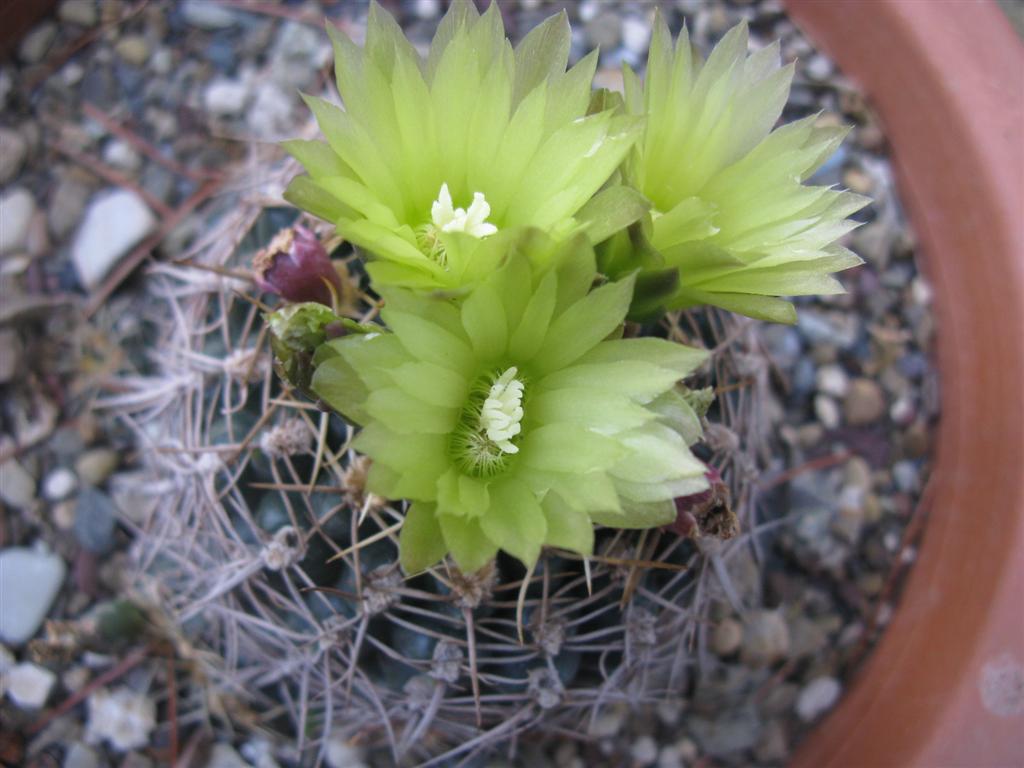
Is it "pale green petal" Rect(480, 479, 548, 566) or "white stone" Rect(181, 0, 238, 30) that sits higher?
"pale green petal" Rect(480, 479, 548, 566)

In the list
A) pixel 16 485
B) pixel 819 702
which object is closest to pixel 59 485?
pixel 16 485

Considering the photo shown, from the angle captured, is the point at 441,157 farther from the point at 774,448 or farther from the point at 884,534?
the point at 884,534

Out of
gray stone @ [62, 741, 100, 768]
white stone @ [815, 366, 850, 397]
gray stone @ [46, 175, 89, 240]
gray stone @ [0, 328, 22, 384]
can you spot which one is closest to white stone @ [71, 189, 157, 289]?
gray stone @ [46, 175, 89, 240]

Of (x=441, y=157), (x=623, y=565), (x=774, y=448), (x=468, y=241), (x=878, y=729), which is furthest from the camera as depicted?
(x=774, y=448)

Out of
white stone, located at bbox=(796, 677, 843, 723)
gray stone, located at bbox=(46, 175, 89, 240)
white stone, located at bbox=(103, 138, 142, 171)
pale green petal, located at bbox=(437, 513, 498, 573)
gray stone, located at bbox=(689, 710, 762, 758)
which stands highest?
pale green petal, located at bbox=(437, 513, 498, 573)

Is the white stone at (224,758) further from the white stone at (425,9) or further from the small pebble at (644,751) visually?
the white stone at (425,9)

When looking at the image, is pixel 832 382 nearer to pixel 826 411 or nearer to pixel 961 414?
pixel 826 411

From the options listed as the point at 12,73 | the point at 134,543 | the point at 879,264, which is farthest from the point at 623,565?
the point at 12,73

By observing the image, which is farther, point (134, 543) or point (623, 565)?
Result: point (134, 543)

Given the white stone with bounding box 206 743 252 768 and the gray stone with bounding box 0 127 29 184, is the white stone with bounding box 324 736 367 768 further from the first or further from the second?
the gray stone with bounding box 0 127 29 184
